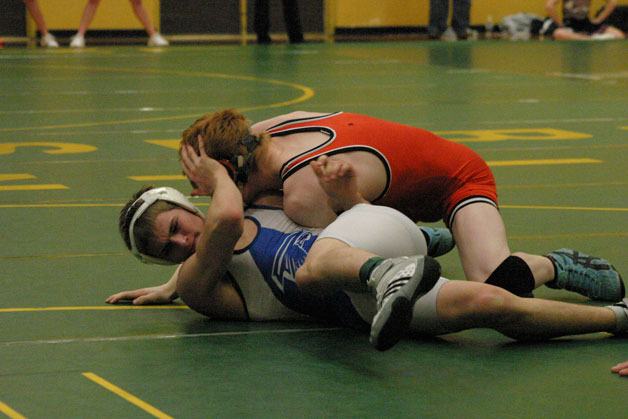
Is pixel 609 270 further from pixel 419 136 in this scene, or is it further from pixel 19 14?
pixel 19 14

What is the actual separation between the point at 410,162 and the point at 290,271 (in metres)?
0.82

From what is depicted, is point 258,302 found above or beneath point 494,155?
above

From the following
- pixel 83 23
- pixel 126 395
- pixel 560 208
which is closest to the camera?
pixel 126 395

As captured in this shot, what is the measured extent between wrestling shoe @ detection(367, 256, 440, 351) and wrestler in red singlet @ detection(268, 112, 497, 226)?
2.95 feet

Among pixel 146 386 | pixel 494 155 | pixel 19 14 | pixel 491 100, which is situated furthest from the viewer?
pixel 19 14

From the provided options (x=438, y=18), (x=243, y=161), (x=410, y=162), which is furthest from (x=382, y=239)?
(x=438, y=18)

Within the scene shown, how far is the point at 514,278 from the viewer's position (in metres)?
4.78

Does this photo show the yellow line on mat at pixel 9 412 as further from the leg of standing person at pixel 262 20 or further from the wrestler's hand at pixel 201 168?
the leg of standing person at pixel 262 20

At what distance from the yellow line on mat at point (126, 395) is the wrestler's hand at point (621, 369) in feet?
4.27

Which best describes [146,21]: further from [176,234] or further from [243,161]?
[176,234]

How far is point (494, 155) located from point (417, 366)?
5.42m

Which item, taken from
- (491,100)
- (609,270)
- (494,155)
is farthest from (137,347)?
(491,100)

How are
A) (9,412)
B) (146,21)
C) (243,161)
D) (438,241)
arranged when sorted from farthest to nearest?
1. (146,21)
2. (438,241)
3. (243,161)
4. (9,412)

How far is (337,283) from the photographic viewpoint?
14.4 ft
